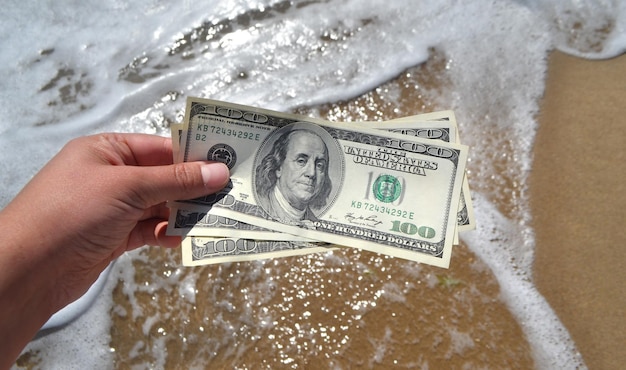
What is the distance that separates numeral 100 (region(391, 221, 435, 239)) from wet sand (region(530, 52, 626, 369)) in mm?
632

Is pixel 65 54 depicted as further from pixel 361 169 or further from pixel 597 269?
pixel 597 269

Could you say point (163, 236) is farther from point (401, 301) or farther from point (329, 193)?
point (401, 301)

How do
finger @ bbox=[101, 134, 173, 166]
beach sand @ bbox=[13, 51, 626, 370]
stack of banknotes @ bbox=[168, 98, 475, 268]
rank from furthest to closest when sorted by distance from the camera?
1. beach sand @ bbox=[13, 51, 626, 370]
2. stack of banknotes @ bbox=[168, 98, 475, 268]
3. finger @ bbox=[101, 134, 173, 166]

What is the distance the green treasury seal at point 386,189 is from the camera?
5.54 feet

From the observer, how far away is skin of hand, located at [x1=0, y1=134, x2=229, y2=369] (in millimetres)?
1345

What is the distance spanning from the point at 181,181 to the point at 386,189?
71 centimetres

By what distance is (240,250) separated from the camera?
1721 millimetres

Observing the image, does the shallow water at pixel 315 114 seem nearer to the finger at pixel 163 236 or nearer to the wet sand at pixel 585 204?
the wet sand at pixel 585 204

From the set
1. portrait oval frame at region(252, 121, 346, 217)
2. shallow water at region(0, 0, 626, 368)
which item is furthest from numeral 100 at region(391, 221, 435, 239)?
shallow water at region(0, 0, 626, 368)

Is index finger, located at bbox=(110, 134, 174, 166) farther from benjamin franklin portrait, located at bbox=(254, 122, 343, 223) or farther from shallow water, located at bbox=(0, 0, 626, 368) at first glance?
shallow water, located at bbox=(0, 0, 626, 368)

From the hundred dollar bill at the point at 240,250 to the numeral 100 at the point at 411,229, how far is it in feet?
0.81
